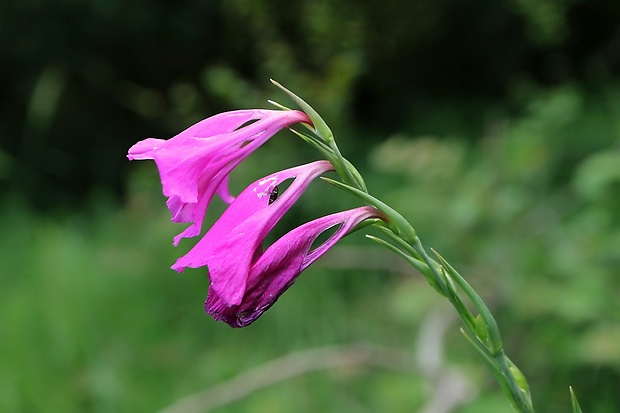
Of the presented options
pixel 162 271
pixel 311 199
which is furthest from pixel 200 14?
pixel 162 271

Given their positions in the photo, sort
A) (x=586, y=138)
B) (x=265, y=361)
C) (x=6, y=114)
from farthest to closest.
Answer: (x=6, y=114)
(x=586, y=138)
(x=265, y=361)

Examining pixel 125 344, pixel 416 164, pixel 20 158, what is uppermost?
pixel 416 164

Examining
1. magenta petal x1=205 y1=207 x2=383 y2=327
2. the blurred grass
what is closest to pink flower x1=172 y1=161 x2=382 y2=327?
magenta petal x1=205 y1=207 x2=383 y2=327

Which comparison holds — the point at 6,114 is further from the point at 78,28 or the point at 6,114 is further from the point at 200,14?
the point at 200,14

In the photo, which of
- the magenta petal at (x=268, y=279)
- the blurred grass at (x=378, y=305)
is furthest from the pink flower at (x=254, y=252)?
the blurred grass at (x=378, y=305)

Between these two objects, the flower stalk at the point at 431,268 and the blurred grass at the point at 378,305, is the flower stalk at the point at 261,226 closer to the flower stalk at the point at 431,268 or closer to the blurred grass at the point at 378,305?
the flower stalk at the point at 431,268

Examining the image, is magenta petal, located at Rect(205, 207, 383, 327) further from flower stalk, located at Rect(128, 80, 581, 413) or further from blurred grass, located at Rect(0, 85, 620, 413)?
blurred grass, located at Rect(0, 85, 620, 413)
